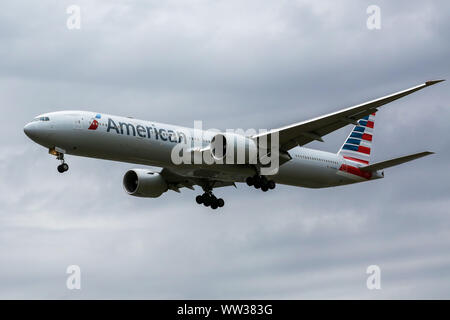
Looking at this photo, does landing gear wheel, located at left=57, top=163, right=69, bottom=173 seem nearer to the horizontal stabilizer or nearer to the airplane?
the airplane

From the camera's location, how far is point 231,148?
51.6m

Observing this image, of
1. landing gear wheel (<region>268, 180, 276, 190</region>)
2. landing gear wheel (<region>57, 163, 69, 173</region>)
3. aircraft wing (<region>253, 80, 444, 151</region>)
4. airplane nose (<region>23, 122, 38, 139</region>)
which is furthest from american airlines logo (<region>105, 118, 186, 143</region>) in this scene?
landing gear wheel (<region>268, 180, 276, 190</region>)

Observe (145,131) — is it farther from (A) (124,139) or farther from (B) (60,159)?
(B) (60,159)

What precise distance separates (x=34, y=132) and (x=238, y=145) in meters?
11.9

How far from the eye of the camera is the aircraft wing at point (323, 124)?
47.9m

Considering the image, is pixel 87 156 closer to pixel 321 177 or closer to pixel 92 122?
pixel 92 122

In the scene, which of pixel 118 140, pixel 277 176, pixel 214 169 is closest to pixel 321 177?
pixel 277 176

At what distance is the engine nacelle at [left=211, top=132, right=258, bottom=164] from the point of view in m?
51.6

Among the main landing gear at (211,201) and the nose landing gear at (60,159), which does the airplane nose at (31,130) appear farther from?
the main landing gear at (211,201)

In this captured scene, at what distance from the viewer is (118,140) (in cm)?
4969

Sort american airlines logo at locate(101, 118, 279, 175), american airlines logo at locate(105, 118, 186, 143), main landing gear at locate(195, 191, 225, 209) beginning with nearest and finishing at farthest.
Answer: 1. american airlines logo at locate(105, 118, 186, 143)
2. american airlines logo at locate(101, 118, 279, 175)
3. main landing gear at locate(195, 191, 225, 209)

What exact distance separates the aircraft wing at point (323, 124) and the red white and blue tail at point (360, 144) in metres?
8.85

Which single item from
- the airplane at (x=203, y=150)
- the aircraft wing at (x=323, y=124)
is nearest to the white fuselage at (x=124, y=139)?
the airplane at (x=203, y=150)

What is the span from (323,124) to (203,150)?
729cm
